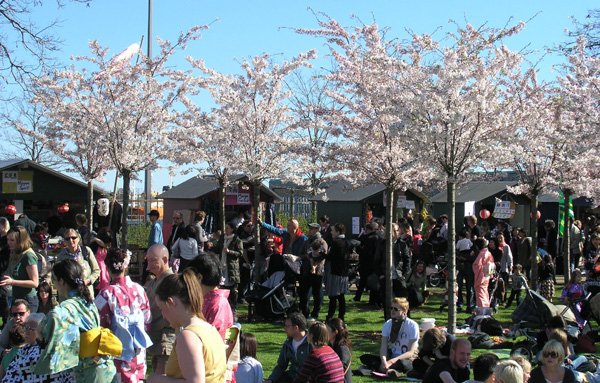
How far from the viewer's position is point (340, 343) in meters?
7.56

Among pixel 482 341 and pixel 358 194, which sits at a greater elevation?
pixel 358 194

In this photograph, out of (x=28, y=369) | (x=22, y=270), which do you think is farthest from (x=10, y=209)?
(x=28, y=369)

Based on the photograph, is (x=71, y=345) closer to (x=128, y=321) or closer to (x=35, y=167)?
(x=128, y=321)

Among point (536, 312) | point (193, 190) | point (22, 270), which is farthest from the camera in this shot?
point (193, 190)

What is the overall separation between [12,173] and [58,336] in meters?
20.3

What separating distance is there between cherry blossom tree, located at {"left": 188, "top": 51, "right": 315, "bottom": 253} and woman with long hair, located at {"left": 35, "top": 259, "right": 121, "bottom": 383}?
10006mm

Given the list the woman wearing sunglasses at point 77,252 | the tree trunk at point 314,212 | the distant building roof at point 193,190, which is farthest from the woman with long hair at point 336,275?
the tree trunk at point 314,212

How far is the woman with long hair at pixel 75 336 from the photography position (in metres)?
5.46

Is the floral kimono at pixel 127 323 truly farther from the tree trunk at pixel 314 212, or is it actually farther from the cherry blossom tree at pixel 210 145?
the tree trunk at pixel 314 212

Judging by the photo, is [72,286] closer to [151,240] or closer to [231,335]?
[231,335]

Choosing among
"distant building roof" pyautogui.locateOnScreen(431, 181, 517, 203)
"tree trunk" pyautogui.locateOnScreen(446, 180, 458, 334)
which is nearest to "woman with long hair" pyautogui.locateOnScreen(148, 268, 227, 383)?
"tree trunk" pyautogui.locateOnScreen(446, 180, 458, 334)

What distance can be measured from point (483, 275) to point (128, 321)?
8.73 m

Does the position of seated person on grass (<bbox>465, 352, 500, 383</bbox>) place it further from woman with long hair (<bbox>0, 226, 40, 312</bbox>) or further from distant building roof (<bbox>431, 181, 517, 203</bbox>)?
distant building roof (<bbox>431, 181, 517, 203</bbox>)

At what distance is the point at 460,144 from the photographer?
35.0 ft
